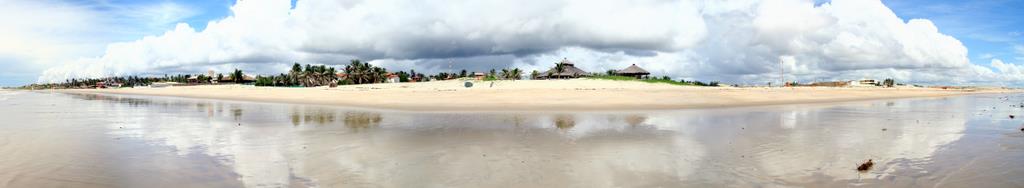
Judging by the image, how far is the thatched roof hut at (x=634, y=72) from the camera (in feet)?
287

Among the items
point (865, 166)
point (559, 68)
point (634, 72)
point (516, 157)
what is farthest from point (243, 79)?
point (865, 166)

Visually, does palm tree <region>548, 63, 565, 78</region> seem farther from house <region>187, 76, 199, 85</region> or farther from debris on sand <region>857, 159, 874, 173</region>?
house <region>187, 76, 199, 85</region>

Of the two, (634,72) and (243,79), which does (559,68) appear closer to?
(634,72)

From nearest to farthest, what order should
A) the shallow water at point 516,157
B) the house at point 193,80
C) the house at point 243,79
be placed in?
the shallow water at point 516,157 → the house at point 243,79 → the house at point 193,80

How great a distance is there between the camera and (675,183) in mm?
7980

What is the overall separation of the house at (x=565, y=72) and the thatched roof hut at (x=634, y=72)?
6.44 metres

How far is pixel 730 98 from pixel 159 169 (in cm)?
3878

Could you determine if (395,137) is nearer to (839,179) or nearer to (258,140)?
(258,140)

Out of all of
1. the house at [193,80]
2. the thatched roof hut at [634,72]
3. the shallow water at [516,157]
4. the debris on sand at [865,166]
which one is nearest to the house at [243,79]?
the house at [193,80]

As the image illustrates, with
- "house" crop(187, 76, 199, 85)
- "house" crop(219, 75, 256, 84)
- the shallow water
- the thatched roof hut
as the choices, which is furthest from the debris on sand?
"house" crop(187, 76, 199, 85)

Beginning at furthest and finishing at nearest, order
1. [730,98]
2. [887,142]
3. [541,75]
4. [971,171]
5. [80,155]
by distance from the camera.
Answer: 1. [541,75]
2. [730,98]
3. [887,142]
4. [80,155]
5. [971,171]

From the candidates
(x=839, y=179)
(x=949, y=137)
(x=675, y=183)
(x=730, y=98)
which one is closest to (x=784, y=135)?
(x=949, y=137)

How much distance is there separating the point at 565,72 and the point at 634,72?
11670mm

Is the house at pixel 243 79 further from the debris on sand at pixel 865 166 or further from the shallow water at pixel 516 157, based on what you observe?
the debris on sand at pixel 865 166
